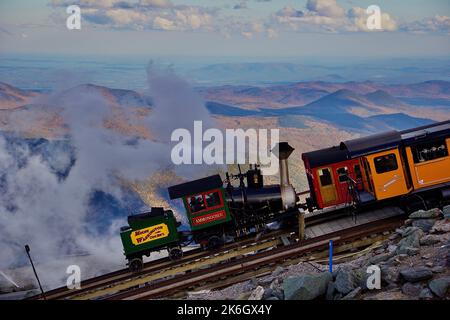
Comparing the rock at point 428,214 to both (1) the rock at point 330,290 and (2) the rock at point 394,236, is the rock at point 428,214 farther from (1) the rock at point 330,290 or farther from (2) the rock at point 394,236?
(1) the rock at point 330,290

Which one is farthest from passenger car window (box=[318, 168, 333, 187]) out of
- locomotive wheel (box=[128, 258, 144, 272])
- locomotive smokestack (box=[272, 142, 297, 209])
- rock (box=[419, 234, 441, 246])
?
locomotive wheel (box=[128, 258, 144, 272])

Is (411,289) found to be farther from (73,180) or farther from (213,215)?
(73,180)

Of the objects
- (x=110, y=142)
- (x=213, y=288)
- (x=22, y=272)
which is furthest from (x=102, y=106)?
(x=213, y=288)

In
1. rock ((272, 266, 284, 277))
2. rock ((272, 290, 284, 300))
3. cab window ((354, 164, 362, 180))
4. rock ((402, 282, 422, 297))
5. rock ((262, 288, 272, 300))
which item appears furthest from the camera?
cab window ((354, 164, 362, 180))

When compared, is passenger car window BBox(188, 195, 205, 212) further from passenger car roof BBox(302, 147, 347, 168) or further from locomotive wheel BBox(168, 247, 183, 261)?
passenger car roof BBox(302, 147, 347, 168)
